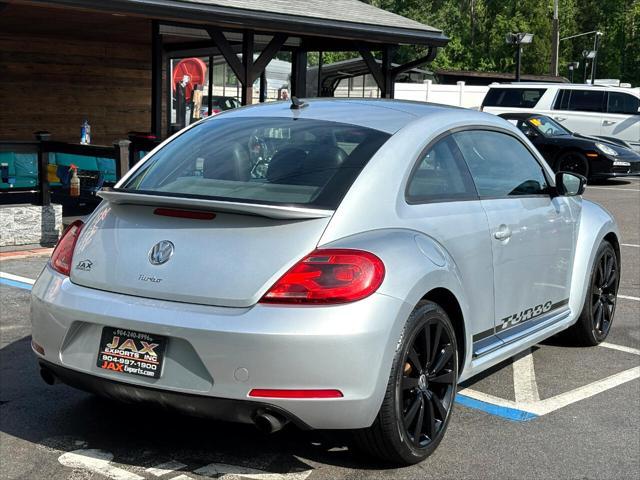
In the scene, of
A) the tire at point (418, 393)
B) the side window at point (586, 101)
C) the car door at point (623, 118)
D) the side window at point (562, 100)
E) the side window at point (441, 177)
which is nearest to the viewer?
the tire at point (418, 393)

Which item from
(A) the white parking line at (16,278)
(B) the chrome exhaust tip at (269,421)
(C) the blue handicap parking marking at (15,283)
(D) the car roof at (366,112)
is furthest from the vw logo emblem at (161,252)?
(A) the white parking line at (16,278)

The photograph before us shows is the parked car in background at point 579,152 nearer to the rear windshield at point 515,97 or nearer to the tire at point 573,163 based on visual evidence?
the tire at point 573,163

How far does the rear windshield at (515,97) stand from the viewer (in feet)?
72.4

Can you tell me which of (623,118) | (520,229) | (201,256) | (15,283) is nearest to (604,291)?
(520,229)

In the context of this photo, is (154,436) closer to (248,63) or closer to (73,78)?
(248,63)

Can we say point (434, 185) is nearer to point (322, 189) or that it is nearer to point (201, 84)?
point (322, 189)

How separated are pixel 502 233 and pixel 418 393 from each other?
115cm

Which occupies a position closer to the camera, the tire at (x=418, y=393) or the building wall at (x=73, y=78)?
the tire at (x=418, y=393)

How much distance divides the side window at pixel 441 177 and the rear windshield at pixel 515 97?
18.2 m

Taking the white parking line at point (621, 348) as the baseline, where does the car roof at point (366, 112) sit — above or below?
above

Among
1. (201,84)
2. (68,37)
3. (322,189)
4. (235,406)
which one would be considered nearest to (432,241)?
(322,189)

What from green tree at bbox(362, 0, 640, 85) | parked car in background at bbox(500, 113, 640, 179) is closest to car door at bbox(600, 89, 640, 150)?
parked car in background at bbox(500, 113, 640, 179)

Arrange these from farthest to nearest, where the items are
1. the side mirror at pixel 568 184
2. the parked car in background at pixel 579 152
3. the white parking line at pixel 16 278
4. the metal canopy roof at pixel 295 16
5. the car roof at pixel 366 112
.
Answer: the parked car in background at pixel 579 152 → the metal canopy roof at pixel 295 16 → the white parking line at pixel 16 278 → the side mirror at pixel 568 184 → the car roof at pixel 366 112

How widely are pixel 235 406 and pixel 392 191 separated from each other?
1194 mm
